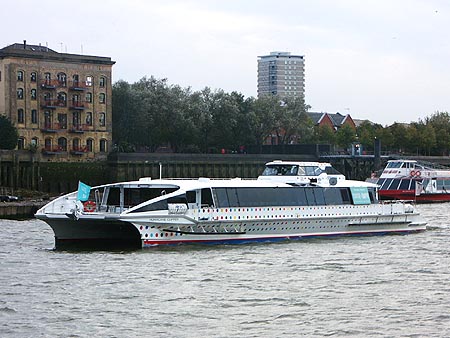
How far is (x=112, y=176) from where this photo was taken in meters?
89.6

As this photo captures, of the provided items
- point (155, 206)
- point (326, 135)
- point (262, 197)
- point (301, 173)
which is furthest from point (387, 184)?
point (326, 135)

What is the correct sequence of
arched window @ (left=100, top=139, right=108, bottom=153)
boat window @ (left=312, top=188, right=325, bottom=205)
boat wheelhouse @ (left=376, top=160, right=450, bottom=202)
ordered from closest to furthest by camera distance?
1. boat window @ (left=312, top=188, right=325, bottom=205)
2. boat wheelhouse @ (left=376, top=160, right=450, bottom=202)
3. arched window @ (left=100, top=139, right=108, bottom=153)

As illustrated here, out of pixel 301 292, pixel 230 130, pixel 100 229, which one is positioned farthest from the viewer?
pixel 230 130

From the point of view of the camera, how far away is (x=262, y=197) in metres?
41.6

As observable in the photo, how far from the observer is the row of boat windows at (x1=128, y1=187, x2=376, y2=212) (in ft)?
129

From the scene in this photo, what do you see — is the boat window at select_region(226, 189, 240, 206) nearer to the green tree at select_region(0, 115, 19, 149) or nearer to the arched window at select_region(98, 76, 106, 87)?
the green tree at select_region(0, 115, 19, 149)

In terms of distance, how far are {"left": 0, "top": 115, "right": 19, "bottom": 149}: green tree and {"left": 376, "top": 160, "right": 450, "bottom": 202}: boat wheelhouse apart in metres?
32.8

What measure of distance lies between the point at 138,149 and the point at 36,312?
88.4 metres

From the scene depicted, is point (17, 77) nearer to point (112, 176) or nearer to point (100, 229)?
point (112, 176)

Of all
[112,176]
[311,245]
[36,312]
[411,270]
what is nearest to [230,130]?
[112,176]

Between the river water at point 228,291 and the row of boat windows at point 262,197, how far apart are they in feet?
6.32

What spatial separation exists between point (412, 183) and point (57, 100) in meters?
34.9

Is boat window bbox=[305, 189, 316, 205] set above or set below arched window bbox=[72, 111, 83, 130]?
below

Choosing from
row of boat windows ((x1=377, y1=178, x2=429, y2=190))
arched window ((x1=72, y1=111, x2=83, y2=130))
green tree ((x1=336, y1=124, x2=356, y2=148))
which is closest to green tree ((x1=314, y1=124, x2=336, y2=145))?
green tree ((x1=336, y1=124, x2=356, y2=148))
